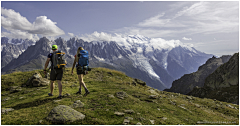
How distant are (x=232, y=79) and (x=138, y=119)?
263 ft

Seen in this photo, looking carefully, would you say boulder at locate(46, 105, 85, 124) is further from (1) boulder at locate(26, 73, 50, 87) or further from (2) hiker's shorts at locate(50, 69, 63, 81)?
(1) boulder at locate(26, 73, 50, 87)

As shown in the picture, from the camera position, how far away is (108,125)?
6.70 m

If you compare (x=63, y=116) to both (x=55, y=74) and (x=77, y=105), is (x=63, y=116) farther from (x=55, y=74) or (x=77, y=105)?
(x=55, y=74)

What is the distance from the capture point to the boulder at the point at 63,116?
669cm

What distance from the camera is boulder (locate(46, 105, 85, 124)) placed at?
6687 millimetres

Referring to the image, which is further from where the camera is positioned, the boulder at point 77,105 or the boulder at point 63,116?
the boulder at point 77,105

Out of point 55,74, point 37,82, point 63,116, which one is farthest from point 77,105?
point 37,82

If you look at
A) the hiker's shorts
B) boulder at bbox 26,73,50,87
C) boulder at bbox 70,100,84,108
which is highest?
the hiker's shorts

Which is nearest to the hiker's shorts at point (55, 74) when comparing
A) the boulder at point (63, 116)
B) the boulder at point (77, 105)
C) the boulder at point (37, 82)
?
the boulder at point (77, 105)

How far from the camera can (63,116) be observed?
6.93 m

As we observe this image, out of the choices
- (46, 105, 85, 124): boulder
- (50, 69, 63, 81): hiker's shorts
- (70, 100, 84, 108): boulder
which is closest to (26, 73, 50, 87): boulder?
(50, 69, 63, 81): hiker's shorts

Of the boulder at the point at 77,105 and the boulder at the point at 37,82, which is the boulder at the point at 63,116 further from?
the boulder at the point at 37,82

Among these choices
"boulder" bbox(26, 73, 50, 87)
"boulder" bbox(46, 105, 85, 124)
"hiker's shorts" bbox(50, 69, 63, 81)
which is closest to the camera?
"boulder" bbox(46, 105, 85, 124)

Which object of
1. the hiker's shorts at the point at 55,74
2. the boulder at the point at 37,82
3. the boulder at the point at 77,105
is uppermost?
the hiker's shorts at the point at 55,74
